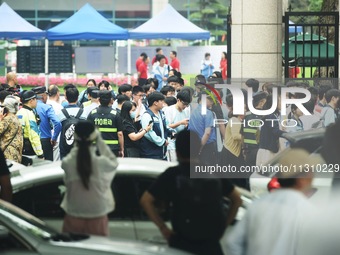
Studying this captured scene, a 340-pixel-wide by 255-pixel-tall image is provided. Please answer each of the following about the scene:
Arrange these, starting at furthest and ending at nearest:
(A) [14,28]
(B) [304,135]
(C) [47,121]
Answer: (A) [14,28] → (C) [47,121] → (B) [304,135]

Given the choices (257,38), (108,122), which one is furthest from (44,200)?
(257,38)

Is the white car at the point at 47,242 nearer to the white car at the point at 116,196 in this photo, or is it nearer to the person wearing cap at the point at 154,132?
the white car at the point at 116,196

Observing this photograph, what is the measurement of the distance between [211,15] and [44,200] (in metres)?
57.1

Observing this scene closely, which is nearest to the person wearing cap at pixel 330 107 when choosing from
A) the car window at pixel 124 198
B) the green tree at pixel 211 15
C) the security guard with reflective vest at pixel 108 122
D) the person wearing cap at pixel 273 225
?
the security guard with reflective vest at pixel 108 122

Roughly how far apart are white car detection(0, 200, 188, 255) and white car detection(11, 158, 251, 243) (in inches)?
57.0

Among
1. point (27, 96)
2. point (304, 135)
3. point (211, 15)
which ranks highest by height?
point (211, 15)

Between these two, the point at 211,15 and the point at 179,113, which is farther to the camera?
the point at 211,15

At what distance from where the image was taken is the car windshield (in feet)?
28.1

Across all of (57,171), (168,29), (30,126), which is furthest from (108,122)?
(168,29)

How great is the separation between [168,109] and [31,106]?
7.67 ft

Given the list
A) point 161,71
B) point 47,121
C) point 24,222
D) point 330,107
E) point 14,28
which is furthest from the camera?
point 14,28

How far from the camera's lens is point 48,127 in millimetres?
18656

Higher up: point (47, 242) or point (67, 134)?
point (67, 134)

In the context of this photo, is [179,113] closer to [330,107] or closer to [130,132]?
[130,132]
